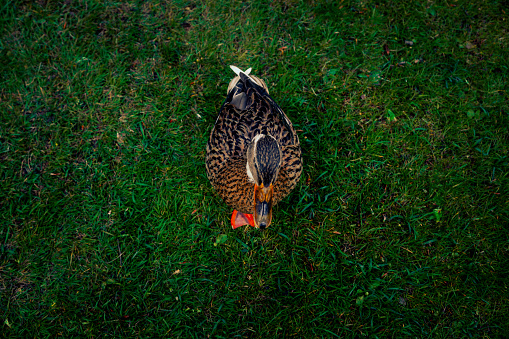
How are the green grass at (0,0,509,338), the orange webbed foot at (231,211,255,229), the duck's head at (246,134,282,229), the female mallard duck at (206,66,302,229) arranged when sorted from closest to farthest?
the duck's head at (246,134,282,229), the female mallard duck at (206,66,302,229), the green grass at (0,0,509,338), the orange webbed foot at (231,211,255,229)

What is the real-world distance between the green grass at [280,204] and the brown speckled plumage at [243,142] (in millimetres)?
485

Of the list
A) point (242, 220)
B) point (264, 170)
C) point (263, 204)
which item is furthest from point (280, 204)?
point (264, 170)

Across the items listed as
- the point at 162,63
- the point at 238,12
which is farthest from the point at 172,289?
the point at 238,12

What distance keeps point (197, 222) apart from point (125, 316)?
3.61 feet

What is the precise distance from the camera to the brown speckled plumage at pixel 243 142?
253 centimetres

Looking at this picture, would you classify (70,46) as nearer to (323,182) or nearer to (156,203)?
(156,203)

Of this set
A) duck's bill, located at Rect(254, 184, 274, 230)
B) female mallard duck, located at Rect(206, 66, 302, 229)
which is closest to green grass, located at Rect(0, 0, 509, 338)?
female mallard duck, located at Rect(206, 66, 302, 229)

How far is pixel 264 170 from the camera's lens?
2.14m

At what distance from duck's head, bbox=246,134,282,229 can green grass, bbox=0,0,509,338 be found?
0.69m

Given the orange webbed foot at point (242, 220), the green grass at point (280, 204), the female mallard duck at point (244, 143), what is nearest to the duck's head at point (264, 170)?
the female mallard duck at point (244, 143)

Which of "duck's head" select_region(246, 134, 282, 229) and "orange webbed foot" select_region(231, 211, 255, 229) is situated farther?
"orange webbed foot" select_region(231, 211, 255, 229)

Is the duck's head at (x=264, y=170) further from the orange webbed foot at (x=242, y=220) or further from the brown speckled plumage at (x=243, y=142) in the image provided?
the orange webbed foot at (x=242, y=220)

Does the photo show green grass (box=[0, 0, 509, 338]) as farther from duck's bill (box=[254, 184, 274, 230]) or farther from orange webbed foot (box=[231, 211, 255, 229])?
duck's bill (box=[254, 184, 274, 230])

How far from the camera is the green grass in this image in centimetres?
273
